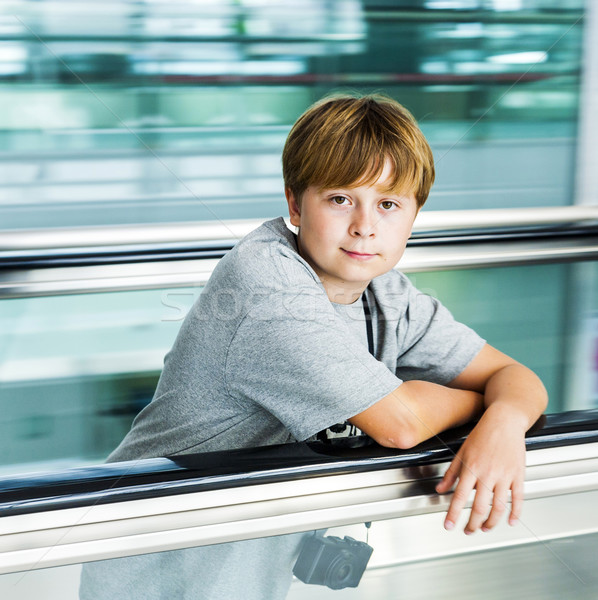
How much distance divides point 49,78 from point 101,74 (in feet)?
0.46

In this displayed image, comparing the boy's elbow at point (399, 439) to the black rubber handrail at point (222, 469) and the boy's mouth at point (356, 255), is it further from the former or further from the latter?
the boy's mouth at point (356, 255)

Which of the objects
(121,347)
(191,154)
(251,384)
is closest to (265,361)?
(251,384)

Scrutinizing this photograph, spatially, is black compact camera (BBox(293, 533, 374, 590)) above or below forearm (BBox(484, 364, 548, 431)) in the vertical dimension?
below

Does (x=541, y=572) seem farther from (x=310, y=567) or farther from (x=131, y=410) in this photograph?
(x=131, y=410)

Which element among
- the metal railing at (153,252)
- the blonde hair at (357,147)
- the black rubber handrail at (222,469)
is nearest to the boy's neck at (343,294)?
the blonde hair at (357,147)

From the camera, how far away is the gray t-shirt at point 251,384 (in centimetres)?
55

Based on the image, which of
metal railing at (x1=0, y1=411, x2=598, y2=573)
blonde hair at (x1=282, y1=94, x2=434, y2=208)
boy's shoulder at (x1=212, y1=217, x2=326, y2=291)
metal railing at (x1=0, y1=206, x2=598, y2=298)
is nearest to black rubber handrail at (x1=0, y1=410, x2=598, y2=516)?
metal railing at (x1=0, y1=411, x2=598, y2=573)

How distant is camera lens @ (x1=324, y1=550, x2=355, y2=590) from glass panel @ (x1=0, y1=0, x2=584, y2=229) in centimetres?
132

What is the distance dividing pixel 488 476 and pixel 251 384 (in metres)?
0.23

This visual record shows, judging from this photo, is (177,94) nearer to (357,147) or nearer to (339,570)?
(357,147)

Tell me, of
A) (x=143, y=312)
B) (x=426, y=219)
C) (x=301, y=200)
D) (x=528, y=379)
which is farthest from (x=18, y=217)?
(x=528, y=379)

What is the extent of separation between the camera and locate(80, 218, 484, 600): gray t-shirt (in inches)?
21.6

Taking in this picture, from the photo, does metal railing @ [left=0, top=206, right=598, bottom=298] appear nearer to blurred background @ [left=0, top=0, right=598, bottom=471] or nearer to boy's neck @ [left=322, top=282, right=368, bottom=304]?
blurred background @ [left=0, top=0, right=598, bottom=471]

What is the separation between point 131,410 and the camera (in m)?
1.51
